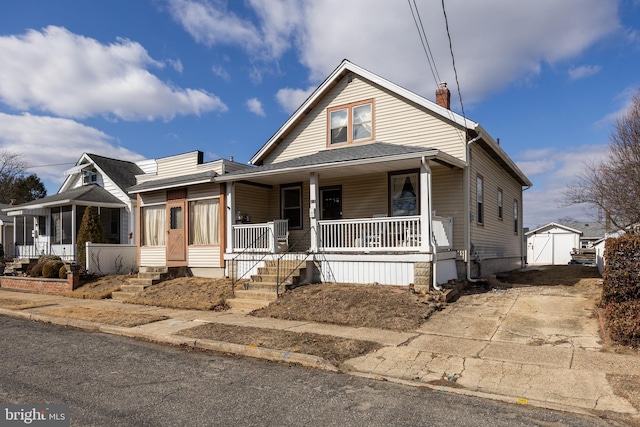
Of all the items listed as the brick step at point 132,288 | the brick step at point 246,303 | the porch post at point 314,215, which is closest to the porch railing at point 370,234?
the porch post at point 314,215

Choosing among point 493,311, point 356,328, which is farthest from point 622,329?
point 356,328

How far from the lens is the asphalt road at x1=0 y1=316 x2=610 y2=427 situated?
4602 millimetres

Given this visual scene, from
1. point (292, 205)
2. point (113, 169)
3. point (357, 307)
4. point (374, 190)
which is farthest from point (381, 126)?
point (113, 169)

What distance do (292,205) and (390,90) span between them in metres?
5.47

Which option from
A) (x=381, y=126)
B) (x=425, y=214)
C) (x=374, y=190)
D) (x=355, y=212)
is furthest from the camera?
(x=355, y=212)

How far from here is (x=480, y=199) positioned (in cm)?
1512

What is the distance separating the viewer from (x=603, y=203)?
2448 cm

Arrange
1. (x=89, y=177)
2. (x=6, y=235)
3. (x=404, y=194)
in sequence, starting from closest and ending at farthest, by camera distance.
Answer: (x=404, y=194)
(x=89, y=177)
(x=6, y=235)

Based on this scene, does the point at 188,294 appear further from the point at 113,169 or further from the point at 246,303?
the point at 113,169

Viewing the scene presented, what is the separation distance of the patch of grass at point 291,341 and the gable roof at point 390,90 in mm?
8214

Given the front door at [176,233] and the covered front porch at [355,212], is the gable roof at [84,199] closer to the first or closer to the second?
the front door at [176,233]

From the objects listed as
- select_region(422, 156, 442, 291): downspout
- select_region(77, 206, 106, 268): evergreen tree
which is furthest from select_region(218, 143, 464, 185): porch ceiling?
select_region(77, 206, 106, 268): evergreen tree

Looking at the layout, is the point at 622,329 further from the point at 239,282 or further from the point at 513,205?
the point at 513,205

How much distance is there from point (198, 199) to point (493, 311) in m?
10.6
